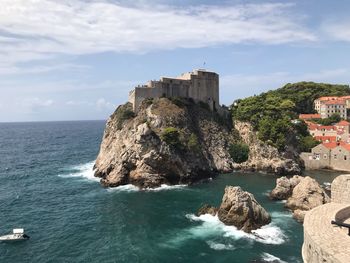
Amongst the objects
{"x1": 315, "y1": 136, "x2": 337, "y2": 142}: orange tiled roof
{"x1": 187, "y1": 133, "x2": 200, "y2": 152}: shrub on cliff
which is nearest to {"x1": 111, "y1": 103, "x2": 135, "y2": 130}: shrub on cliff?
{"x1": 187, "y1": 133, "x2": 200, "y2": 152}: shrub on cliff

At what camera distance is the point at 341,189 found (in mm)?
30844

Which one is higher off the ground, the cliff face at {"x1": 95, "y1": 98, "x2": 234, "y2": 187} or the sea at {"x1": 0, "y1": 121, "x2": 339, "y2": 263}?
the cliff face at {"x1": 95, "y1": 98, "x2": 234, "y2": 187}

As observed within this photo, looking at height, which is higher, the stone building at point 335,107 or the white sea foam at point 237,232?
the stone building at point 335,107

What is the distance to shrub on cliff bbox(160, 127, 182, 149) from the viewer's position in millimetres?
63719

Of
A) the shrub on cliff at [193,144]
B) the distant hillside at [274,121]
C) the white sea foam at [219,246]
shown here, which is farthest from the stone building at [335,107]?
the white sea foam at [219,246]

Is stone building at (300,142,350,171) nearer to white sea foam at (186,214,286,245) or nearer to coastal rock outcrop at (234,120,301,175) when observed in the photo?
coastal rock outcrop at (234,120,301,175)

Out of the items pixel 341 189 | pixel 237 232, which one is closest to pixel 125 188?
pixel 237 232

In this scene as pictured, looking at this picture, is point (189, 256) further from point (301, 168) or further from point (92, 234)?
point (301, 168)

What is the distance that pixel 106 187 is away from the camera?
5966cm

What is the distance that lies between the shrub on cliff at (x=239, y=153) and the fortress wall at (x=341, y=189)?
43335 mm

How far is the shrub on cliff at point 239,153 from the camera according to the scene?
2949 inches

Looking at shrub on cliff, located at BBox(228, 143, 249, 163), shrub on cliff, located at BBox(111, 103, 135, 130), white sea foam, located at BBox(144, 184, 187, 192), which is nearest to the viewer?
white sea foam, located at BBox(144, 184, 187, 192)

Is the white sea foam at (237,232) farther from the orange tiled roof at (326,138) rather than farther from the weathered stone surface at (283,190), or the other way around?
the orange tiled roof at (326,138)

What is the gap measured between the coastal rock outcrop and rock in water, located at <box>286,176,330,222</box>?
71.4ft
